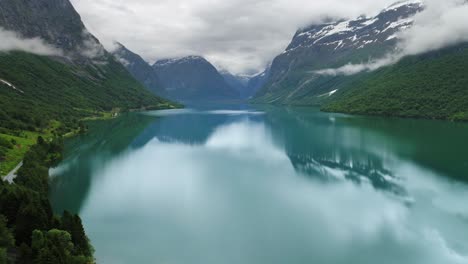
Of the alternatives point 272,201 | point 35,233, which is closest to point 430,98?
point 272,201

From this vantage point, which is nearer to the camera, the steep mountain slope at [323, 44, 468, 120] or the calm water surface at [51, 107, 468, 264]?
the calm water surface at [51, 107, 468, 264]

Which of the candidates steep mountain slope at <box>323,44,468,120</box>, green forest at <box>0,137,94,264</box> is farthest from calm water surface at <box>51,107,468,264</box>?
steep mountain slope at <box>323,44,468,120</box>

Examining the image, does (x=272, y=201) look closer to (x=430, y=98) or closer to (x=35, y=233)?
(x=35, y=233)

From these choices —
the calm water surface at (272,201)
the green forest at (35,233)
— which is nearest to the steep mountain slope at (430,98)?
the calm water surface at (272,201)

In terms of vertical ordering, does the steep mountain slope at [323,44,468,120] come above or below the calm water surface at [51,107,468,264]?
above

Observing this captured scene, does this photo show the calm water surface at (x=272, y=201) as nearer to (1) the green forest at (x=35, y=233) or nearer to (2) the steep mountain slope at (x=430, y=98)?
(1) the green forest at (x=35, y=233)

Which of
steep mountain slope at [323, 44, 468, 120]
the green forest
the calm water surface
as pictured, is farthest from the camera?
steep mountain slope at [323, 44, 468, 120]

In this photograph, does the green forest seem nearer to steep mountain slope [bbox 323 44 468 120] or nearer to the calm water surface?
the calm water surface

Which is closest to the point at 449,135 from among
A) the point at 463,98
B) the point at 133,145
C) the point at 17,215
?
the point at 463,98

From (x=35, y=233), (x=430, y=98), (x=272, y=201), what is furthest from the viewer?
(x=430, y=98)

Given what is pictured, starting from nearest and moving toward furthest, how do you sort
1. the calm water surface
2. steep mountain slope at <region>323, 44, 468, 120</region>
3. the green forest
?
the green forest → the calm water surface → steep mountain slope at <region>323, 44, 468, 120</region>

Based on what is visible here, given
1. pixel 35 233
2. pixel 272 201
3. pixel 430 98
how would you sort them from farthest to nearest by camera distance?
pixel 430 98, pixel 272 201, pixel 35 233
